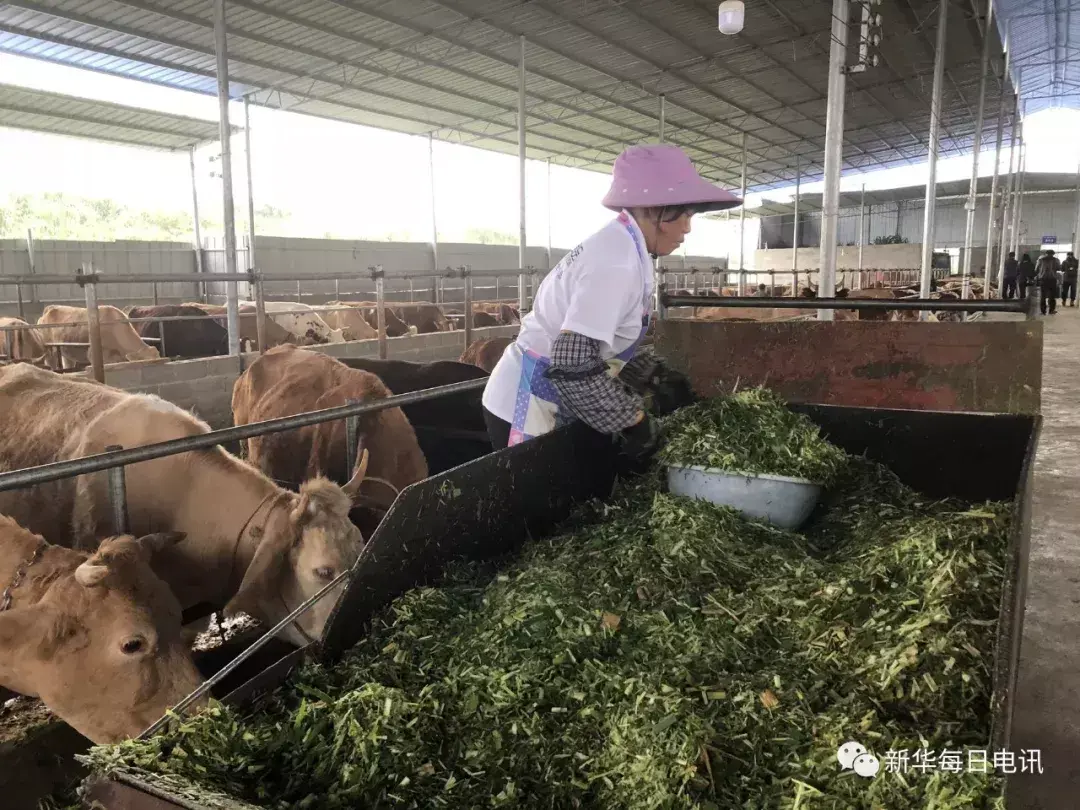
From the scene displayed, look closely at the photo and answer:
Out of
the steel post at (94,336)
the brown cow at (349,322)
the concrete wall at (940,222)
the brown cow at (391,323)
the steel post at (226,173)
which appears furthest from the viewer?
the concrete wall at (940,222)

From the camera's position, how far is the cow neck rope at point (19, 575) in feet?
8.09

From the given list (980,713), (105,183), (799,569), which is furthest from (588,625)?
(105,183)

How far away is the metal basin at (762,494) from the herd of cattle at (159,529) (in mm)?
1484

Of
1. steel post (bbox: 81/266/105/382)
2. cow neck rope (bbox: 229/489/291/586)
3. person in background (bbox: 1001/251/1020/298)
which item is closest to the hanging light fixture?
steel post (bbox: 81/266/105/382)

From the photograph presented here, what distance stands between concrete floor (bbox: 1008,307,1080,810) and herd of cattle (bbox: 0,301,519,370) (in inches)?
274

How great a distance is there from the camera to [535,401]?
2926mm

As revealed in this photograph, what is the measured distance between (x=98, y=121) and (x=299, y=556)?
18799mm

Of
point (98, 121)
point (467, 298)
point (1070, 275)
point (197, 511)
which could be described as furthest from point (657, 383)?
point (1070, 275)

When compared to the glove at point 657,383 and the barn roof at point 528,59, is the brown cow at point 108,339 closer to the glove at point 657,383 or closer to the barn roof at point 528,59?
the barn roof at point 528,59

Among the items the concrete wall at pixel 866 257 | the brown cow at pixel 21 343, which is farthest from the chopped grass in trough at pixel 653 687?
the concrete wall at pixel 866 257

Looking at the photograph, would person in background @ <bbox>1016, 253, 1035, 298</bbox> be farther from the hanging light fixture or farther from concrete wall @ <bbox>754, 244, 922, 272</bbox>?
the hanging light fixture

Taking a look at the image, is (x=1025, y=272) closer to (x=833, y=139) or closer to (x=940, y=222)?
(x=833, y=139)

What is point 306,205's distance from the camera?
3522 centimetres

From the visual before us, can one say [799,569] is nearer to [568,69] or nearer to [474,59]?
[474,59]
